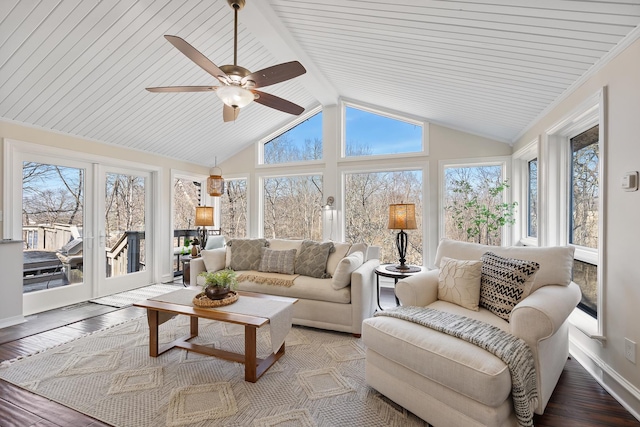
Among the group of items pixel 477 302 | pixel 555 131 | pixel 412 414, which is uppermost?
pixel 555 131

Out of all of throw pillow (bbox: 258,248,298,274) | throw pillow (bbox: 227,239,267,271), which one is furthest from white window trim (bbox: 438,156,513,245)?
throw pillow (bbox: 227,239,267,271)

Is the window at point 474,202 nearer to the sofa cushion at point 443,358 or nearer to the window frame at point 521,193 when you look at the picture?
the window frame at point 521,193

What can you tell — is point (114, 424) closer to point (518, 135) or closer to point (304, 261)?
point (304, 261)

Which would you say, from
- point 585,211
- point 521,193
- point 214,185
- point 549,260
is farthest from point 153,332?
point 521,193

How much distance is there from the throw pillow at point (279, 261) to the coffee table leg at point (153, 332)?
4.60ft

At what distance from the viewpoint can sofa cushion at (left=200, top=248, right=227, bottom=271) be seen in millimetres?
3956

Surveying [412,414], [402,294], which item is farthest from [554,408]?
[402,294]

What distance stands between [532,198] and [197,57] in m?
4.18

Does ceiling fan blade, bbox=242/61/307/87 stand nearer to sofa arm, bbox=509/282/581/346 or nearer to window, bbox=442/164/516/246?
sofa arm, bbox=509/282/581/346

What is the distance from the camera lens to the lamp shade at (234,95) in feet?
7.07

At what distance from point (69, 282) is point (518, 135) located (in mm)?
6266

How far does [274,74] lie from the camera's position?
85.0 inches

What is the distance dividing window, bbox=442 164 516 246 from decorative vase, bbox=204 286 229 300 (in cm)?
335

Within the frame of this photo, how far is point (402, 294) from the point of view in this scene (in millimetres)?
2352
